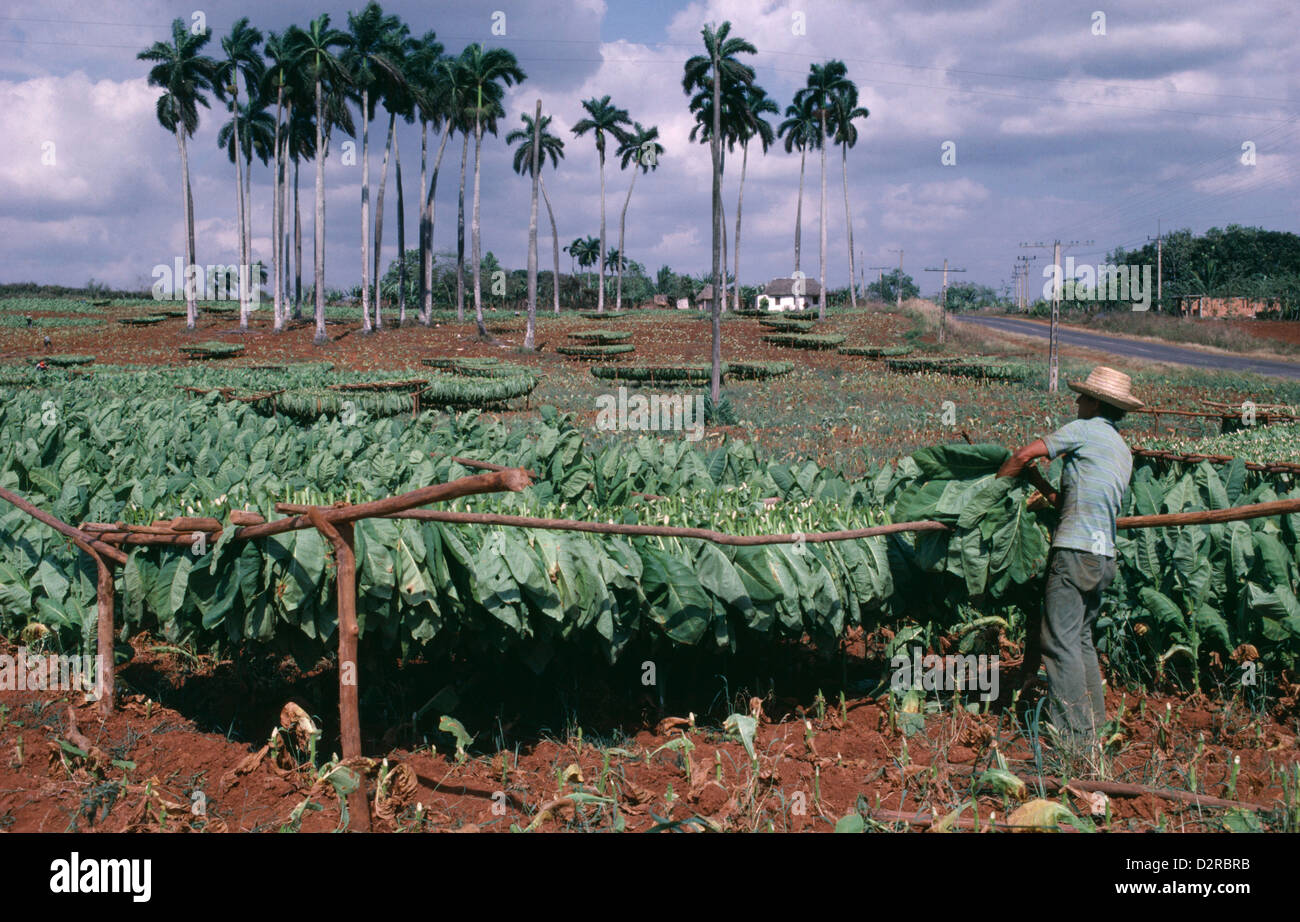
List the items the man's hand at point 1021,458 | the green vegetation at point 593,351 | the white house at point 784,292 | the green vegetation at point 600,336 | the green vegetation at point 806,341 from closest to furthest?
the man's hand at point 1021,458
the green vegetation at point 593,351
the green vegetation at point 806,341
the green vegetation at point 600,336
the white house at point 784,292

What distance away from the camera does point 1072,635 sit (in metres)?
4.22

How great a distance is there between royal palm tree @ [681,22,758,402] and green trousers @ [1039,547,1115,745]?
19906mm

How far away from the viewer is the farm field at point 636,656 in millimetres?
3781

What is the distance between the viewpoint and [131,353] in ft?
124

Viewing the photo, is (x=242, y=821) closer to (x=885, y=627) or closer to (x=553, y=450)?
(x=553, y=450)

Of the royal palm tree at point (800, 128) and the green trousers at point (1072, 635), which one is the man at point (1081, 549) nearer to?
the green trousers at point (1072, 635)

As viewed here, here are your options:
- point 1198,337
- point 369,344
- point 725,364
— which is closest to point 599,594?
point 725,364

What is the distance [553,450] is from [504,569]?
2653 mm

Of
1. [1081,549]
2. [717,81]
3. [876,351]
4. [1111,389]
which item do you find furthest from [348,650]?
[876,351]

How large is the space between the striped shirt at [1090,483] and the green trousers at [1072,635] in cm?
8

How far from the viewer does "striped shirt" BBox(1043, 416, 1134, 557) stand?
13.6 ft

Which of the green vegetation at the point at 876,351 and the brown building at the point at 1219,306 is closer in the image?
the green vegetation at the point at 876,351

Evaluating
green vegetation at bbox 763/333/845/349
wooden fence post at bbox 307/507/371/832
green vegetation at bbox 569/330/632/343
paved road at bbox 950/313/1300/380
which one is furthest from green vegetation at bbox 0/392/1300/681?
green vegetation at bbox 569/330/632/343

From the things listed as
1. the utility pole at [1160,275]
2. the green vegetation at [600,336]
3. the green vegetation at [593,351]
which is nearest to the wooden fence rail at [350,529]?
the green vegetation at [593,351]
